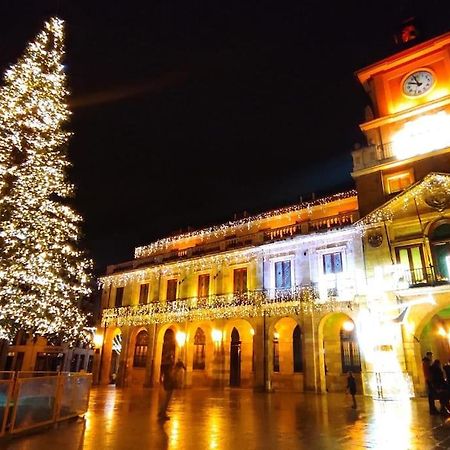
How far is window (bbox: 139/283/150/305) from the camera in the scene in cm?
3119

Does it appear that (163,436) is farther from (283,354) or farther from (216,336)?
(216,336)

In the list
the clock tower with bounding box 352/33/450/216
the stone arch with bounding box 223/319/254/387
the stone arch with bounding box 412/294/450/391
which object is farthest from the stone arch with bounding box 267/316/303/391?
the clock tower with bounding box 352/33/450/216

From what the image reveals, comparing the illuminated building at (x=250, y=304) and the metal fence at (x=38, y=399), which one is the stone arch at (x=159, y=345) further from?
the metal fence at (x=38, y=399)

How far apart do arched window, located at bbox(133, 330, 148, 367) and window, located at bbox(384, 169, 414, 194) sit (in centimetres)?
2126

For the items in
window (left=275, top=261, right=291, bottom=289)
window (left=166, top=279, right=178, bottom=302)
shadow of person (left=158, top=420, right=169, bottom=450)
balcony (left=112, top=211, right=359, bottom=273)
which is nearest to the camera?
shadow of person (left=158, top=420, right=169, bottom=450)

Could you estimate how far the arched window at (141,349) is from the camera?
29.9m

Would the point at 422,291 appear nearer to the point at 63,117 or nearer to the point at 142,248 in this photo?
the point at 63,117

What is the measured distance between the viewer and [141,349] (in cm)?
3034

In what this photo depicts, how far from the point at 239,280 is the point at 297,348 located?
5910 millimetres

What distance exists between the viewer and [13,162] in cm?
1370

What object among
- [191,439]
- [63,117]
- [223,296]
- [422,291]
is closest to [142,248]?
[223,296]

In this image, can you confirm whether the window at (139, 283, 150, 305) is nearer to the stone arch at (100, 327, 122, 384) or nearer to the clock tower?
the stone arch at (100, 327, 122, 384)

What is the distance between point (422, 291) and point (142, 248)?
2609 cm

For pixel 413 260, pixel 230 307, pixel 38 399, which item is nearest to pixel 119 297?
pixel 230 307
